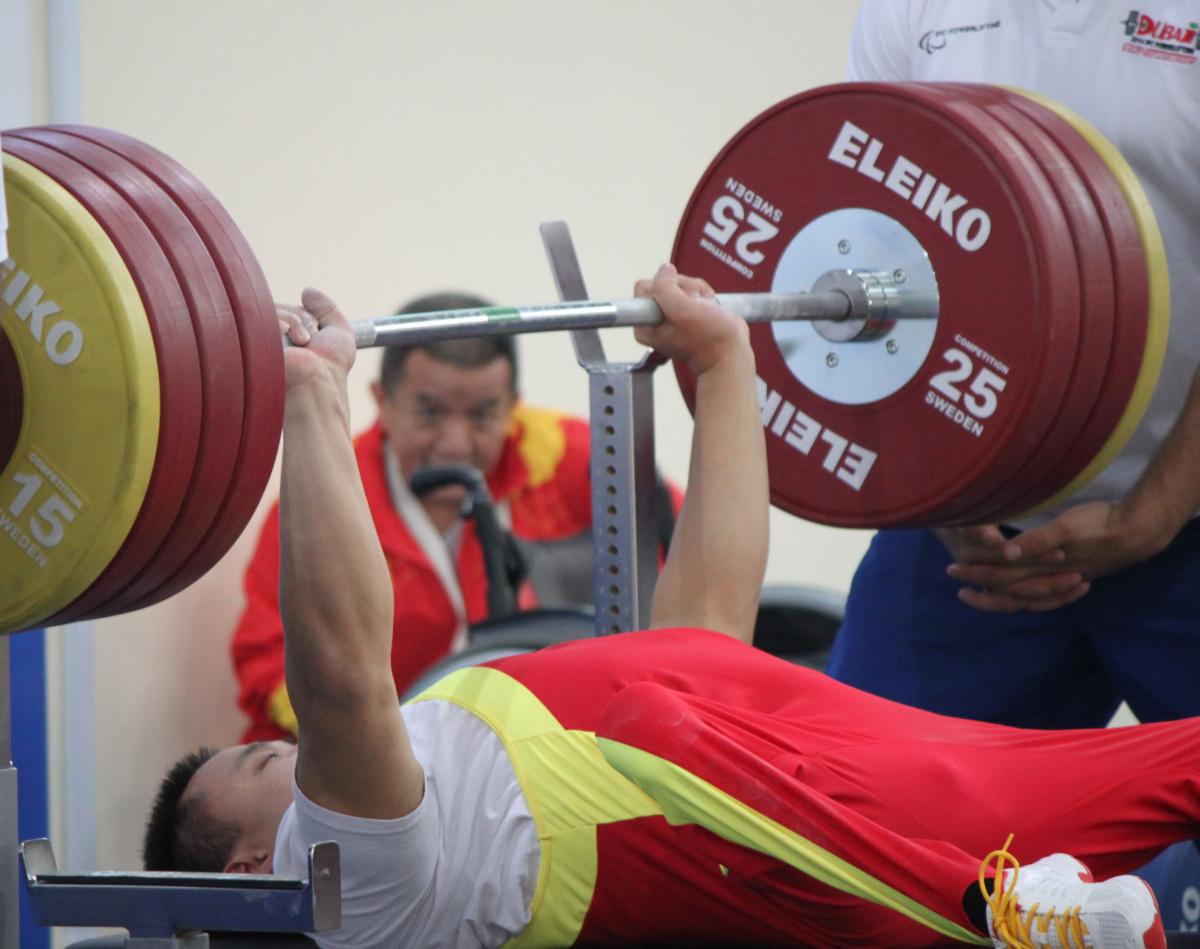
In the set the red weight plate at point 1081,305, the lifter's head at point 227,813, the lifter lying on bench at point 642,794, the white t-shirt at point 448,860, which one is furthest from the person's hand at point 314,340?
the red weight plate at point 1081,305

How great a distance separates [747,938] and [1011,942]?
36 cm

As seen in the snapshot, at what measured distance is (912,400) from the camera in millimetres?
2135

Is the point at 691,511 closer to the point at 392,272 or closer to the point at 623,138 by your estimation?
the point at 392,272

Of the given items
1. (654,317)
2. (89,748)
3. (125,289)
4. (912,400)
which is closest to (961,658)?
(912,400)

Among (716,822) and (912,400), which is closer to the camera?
(716,822)

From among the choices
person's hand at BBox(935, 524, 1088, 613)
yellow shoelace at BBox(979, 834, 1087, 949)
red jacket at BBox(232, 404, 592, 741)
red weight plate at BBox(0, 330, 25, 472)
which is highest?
red weight plate at BBox(0, 330, 25, 472)

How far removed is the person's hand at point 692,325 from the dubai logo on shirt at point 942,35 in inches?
20.7

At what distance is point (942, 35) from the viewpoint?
2.26 meters

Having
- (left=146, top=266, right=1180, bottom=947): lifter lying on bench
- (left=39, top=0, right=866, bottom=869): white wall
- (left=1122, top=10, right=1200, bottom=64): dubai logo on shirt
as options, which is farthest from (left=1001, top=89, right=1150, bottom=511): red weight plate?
(left=39, top=0, right=866, bottom=869): white wall

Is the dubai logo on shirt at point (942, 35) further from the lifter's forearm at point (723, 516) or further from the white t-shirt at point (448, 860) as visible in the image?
the white t-shirt at point (448, 860)

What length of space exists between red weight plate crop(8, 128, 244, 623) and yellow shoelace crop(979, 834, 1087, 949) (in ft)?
2.41

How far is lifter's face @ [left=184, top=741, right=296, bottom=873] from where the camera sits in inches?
70.7

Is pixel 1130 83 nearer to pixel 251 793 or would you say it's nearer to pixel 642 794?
pixel 642 794

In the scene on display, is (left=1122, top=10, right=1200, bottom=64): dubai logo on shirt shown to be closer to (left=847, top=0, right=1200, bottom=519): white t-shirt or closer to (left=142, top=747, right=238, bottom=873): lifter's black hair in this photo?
(left=847, top=0, right=1200, bottom=519): white t-shirt
